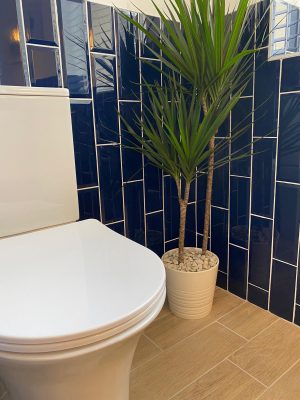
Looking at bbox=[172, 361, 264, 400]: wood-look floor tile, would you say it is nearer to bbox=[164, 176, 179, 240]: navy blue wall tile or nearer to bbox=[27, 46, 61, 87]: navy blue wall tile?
bbox=[164, 176, 179, 240]: navy blue wall tile

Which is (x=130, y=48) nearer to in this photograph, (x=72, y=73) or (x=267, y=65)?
(x=72, y=73)

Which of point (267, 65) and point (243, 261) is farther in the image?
point (243, 261)

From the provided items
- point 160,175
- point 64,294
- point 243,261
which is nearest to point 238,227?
point 243,261

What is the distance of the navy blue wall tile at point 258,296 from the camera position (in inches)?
58.0

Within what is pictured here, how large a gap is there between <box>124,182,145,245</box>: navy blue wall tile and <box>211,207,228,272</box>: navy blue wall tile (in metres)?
0.36

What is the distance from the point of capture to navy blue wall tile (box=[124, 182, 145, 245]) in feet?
4.81

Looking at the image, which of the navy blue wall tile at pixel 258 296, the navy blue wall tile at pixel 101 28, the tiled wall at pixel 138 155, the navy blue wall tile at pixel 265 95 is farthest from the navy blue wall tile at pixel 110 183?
the navy blue wall tile at pixel 258 296

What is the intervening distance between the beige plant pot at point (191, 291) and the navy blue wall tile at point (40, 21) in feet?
3.22

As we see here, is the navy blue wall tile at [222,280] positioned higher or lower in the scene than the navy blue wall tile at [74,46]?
lower

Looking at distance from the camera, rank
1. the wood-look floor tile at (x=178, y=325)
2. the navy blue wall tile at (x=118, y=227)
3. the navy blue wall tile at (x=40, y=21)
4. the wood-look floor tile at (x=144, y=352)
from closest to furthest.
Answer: the navy blue wall tile at (x=40, y=21) < the wood-look floor tile at (x=144, y=352) < the wood-look floor tile at (x=178, y=325) < the navy blue wall tile at (x=118, y=227)

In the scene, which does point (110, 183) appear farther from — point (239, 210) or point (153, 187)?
point (239, 210)

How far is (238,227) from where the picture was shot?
1.51m

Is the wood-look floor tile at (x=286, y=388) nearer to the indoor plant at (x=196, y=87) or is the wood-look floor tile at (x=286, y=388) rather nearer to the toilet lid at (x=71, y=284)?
the indoor plant at (x=196, y=87)

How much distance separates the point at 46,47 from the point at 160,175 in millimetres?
704
